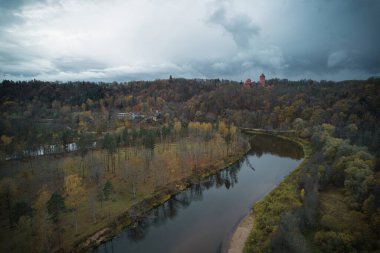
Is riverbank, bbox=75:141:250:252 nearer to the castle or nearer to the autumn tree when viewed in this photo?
the autumn tree

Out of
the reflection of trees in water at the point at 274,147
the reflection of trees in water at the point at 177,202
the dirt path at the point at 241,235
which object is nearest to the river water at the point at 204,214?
the reflection of trees in water at the point at 177,202

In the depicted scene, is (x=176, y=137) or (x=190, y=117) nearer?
(x=176, y=137)

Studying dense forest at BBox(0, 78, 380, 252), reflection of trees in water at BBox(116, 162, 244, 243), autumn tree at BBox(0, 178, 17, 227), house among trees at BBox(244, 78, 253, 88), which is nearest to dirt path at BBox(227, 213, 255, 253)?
dense forest at BBox(0, 78, 380, 252)

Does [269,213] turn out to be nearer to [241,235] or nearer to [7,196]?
[241,235]

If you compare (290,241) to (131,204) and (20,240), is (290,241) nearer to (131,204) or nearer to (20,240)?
(131,204)

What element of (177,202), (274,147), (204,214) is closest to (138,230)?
(177,202)

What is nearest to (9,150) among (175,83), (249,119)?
(249,119)

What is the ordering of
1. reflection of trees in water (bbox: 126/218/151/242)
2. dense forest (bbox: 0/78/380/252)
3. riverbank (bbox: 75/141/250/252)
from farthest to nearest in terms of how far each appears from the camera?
reflection of trees in water (bbox: 126/218/151/242), riverbank (bbox: 75/141/250/252), dense forest (bbox: 0/78/380/252)
